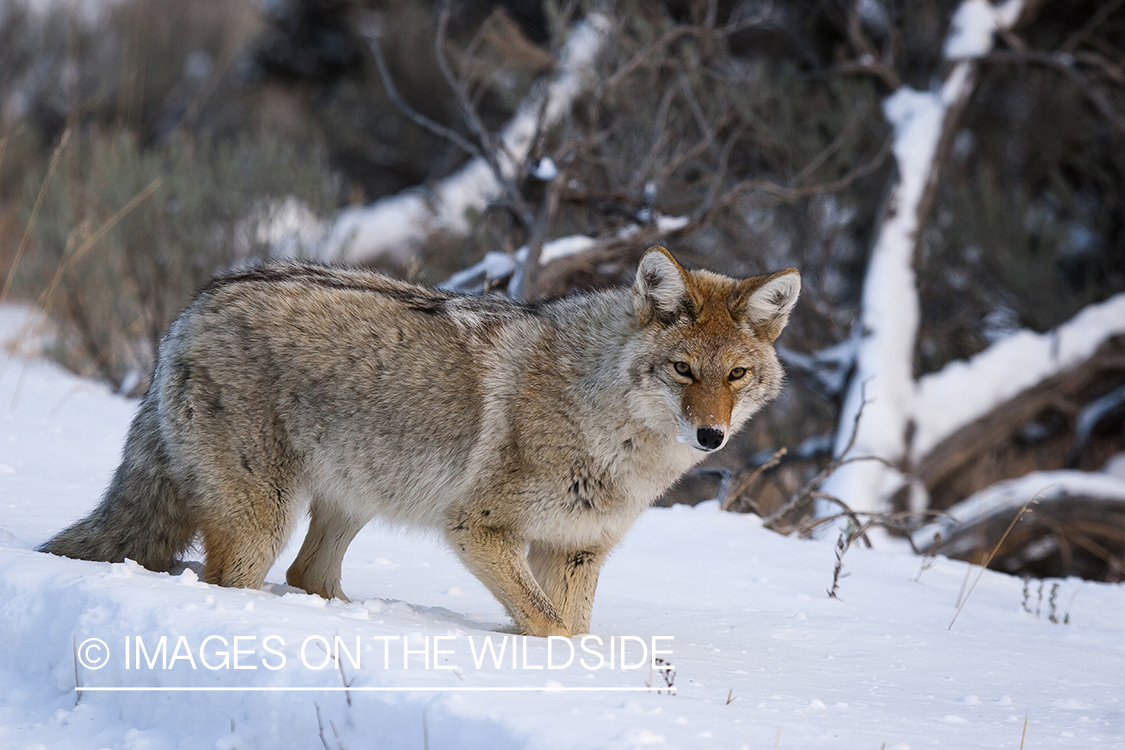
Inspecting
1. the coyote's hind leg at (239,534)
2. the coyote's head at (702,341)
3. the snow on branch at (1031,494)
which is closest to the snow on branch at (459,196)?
the snow on branch at (1031,494)

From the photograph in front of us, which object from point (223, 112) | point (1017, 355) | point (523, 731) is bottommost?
point (523, 731)

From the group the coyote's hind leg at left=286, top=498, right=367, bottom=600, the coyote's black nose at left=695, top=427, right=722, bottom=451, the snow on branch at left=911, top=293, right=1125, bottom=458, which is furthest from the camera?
the snow on branch at left=911, top=293, right=1125, bottom=458

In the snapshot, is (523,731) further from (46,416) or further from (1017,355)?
(1017,355)

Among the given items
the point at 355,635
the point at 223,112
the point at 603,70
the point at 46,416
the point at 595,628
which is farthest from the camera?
the point at 223,112

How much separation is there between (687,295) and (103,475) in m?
3.67

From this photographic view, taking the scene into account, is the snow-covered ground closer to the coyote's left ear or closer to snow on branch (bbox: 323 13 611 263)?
the coyote's left ear

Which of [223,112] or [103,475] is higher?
[223,112]

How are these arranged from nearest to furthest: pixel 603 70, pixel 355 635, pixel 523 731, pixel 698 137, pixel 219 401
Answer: pixel 523 731 < pixel 355 635 < pixel 219 401 < pixel 603 70 < pixel 698 137

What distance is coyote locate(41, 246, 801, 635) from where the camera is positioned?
152 inches

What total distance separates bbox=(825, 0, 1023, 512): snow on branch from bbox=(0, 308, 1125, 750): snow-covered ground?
133 inches

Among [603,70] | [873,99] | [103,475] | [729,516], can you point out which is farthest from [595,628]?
[873,99]

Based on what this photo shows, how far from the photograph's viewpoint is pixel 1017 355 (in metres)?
9.66

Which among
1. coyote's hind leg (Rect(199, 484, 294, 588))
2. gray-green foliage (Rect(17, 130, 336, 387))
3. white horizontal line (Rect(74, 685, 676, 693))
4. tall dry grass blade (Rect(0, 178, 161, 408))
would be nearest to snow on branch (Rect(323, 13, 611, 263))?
gray-green foliage (Rect(17, 130, 336, 387))

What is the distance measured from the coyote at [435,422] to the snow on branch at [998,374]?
230 inches
